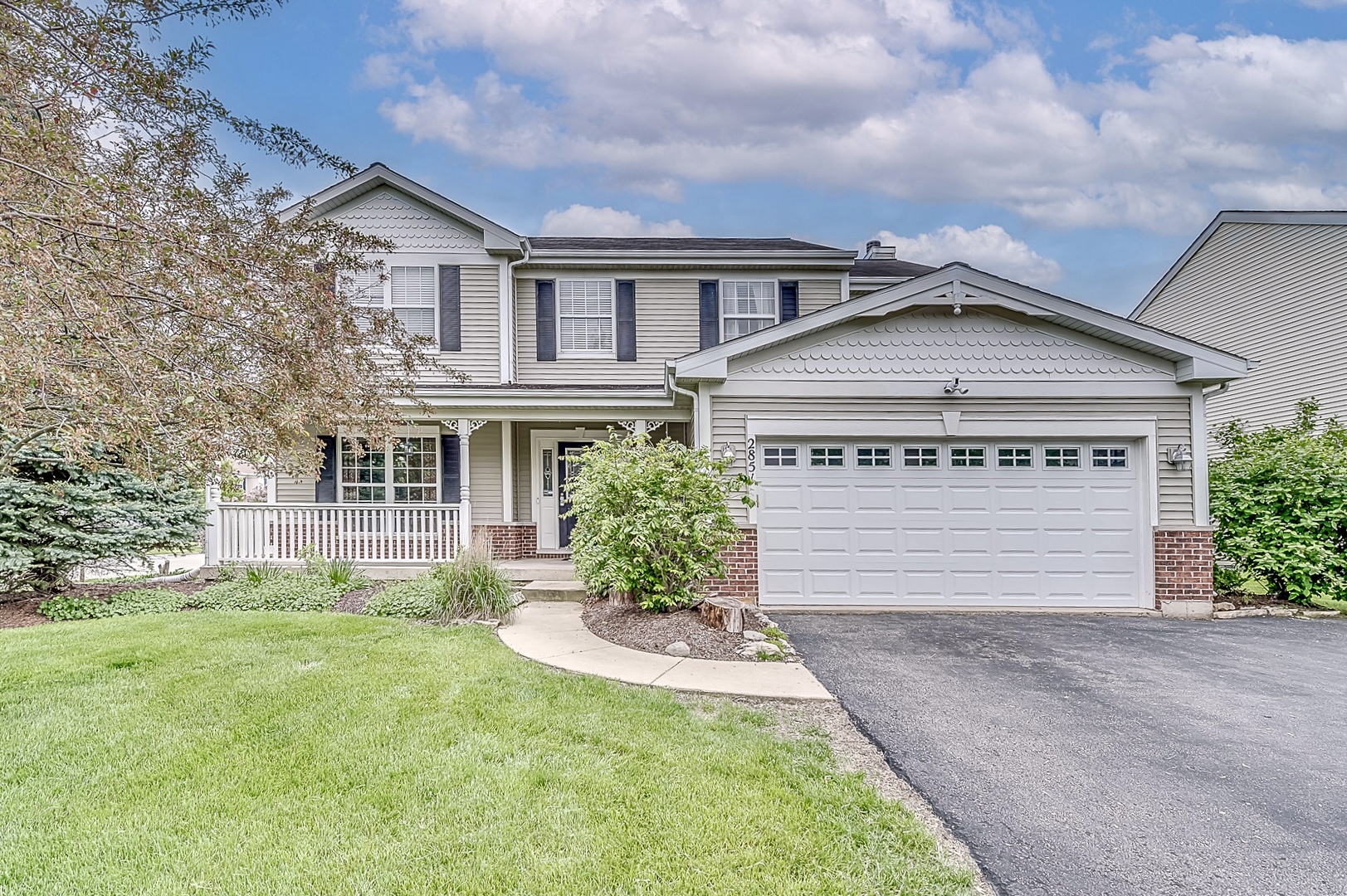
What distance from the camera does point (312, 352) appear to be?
15.4ft

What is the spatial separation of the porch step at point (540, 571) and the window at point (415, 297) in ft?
15.1

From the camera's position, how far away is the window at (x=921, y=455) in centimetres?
854

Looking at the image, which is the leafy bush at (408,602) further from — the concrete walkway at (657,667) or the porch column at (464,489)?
the porch column at (464,489)

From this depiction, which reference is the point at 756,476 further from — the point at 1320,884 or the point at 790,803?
the point at 1320,884

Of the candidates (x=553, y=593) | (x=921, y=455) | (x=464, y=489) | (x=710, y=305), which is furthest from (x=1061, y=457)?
(x=464, y=489)

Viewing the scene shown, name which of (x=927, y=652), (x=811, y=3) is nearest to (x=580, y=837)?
(x=927, y=652)

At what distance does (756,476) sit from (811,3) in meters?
8.94

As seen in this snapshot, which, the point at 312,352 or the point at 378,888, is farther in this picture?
the point at 312,352

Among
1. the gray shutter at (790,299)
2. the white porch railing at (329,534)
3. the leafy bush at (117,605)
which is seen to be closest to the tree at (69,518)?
the leafy bush at (117,605)

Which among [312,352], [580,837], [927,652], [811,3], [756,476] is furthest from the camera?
[811,3]

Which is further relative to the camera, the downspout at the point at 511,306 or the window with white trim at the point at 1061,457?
the downspout at the point at 511,306

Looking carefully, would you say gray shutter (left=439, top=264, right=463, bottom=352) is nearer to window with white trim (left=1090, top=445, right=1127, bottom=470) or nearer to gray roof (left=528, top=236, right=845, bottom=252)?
gray roof (left=528, top=236, right=845, bottom=252)

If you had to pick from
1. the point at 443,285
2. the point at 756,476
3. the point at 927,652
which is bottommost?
the point at 927,652

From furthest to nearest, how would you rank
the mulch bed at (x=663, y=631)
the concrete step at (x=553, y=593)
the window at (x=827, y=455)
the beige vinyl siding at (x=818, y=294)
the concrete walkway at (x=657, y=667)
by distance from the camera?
the beige vinyl siding at (x=818, y=294) < the concrete step at (x=553, y=593) < the window at (x=827, y=455) < the mulch bed at (x=663, y=631) < the concrete walkway at (x=657, y=667)
